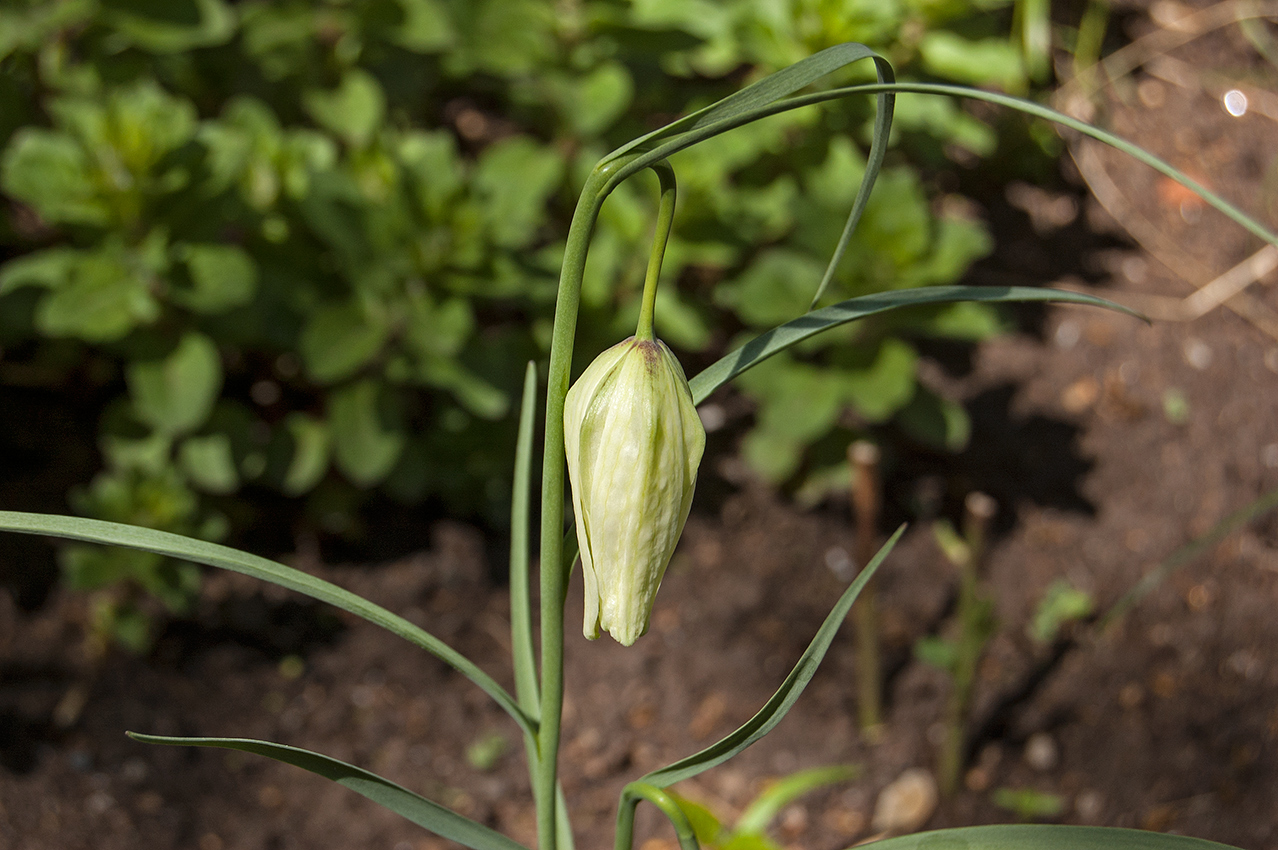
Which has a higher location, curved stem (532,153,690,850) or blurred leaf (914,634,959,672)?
blurred leaf (914,634,959,672)

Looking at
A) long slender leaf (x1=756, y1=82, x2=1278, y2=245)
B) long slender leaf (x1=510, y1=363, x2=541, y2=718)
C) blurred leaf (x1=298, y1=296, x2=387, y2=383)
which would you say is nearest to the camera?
long slender leaf (x1=756, y1=82, x2=1278, y2=245)

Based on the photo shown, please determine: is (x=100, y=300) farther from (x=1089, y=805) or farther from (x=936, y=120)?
(x=1089, y=805)

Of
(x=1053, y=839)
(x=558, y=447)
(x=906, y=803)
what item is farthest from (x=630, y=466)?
(x=906, y=803)

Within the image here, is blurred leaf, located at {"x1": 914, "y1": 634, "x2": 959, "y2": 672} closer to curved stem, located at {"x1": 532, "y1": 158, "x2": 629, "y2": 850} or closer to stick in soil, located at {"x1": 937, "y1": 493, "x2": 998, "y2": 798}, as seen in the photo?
stick in soil, located at {"x1": 937, "y1": 493, "x2": 998, "y2": 798}

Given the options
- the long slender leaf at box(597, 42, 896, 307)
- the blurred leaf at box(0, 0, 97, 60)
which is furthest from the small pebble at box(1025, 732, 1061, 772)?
the blurred leaf at box(0, 0, 97, 60)

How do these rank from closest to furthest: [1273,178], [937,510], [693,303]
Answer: [693,303] < [937,510] < [1273,178]

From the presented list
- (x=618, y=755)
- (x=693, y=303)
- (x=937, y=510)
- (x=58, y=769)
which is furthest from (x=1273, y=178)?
(x=58, y=769)

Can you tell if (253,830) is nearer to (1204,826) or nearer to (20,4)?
(20,4)

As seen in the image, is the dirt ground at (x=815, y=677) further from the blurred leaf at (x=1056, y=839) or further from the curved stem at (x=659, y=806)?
the blurred leaf at (x=1056, y=839)
